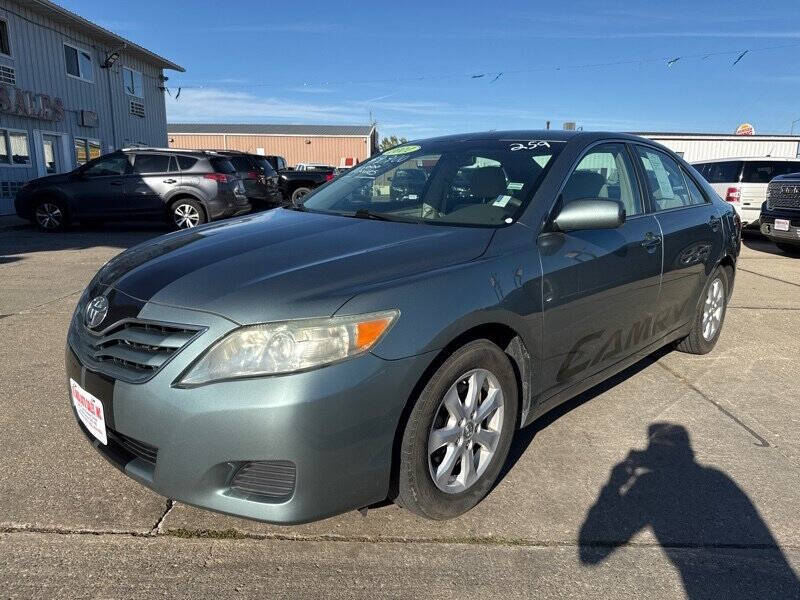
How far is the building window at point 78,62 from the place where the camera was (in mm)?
18203

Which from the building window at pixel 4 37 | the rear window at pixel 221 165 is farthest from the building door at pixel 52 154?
the rear window at pixel 221 165

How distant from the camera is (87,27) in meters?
18.4

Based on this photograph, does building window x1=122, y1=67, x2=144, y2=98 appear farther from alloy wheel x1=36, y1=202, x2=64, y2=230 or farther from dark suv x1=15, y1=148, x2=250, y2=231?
alloy wheel x1=36, y1=202, x2=64, y2=230

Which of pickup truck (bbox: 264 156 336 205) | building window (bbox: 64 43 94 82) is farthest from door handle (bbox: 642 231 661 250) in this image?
building window (bbox: 64 43 94 82)

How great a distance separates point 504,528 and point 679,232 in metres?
2.38

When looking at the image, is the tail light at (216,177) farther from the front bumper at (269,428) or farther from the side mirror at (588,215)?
the front bumper at (269,428)

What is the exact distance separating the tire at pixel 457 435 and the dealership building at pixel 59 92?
16.7 m

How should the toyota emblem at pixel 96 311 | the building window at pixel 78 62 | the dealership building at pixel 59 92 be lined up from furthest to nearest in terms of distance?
the building window at pixel 78 62, the dealership building at pixel 59 92, the toyota emblem at pixel 96 311

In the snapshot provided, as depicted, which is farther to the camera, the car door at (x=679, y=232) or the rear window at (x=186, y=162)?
the rear window at (x=186, y=162)

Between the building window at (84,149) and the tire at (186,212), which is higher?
the building window at (84,149)

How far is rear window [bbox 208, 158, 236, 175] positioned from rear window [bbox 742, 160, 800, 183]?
1091 centimetres

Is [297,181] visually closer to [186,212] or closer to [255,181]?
[255,181]

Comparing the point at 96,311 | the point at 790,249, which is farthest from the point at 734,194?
the point at 96,311

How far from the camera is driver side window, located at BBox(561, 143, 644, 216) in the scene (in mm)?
3154
